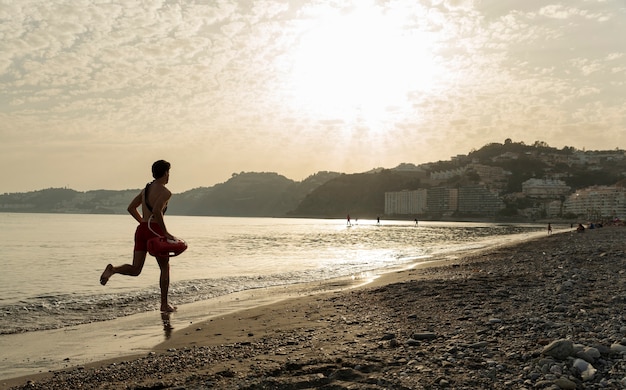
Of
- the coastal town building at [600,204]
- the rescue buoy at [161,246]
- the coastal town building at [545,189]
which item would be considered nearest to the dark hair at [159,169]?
the rescue buoy at [161,246]

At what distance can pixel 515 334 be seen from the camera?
5129mm

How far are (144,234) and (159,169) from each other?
1.09m

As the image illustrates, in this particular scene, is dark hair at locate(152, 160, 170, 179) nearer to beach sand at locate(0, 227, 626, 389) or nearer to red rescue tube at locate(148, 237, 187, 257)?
red rescue tube at locate(148, 237, 187, 257)

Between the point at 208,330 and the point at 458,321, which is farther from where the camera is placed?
the point at 208,330

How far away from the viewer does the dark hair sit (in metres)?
7.55

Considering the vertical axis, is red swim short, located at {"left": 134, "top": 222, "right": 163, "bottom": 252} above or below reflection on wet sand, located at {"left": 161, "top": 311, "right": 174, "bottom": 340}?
above

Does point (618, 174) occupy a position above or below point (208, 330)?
above

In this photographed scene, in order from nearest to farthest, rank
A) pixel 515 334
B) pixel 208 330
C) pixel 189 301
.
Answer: pixel 515 334, pixel 208 330, pixel 189 301

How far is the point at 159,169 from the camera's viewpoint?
298 inches

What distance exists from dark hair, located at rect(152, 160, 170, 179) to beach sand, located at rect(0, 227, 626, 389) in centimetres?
253

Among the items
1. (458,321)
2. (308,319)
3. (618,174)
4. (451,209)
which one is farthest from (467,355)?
(618,174)

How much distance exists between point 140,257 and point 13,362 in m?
2.24

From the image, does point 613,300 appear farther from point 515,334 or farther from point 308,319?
point 308,319

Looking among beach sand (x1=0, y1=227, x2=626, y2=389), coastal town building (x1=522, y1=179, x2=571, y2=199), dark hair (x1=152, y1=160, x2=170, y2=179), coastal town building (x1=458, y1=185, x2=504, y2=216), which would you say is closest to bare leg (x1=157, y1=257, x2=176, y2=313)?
beach sand (x1=0, y1=227, x2=626, y2=389)
